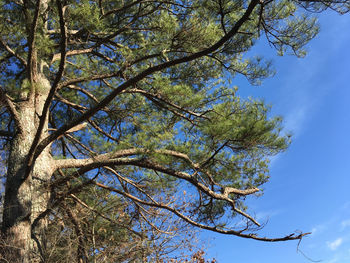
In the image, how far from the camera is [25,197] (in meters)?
4.04

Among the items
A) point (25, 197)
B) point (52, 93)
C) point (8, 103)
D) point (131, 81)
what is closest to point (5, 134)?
point (8, 103)

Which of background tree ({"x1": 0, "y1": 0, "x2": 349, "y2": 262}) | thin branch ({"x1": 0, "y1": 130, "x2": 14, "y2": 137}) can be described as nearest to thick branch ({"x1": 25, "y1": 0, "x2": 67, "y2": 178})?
background tree ({"x1": 0, "y1": 0, "x2": 349, "y2": 262})

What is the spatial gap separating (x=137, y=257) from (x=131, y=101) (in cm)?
210

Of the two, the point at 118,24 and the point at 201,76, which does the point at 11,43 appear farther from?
the point at 201,76

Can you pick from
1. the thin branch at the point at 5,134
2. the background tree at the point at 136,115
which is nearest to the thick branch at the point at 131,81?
the background tree at the point at 136,115

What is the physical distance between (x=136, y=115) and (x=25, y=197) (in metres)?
1.85

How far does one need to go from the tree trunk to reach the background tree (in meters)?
0.01

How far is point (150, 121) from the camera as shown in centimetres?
527

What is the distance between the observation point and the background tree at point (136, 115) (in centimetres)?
385

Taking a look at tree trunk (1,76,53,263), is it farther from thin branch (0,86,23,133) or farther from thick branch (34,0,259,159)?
thick branch (34,0,259,159)

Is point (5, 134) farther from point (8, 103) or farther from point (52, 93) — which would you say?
point (52, 93)

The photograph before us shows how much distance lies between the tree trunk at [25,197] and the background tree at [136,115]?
0.01m

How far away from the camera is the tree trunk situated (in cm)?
377

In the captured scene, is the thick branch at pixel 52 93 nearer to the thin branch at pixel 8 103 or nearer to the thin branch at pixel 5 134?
the thin branch at pixel 8 103
